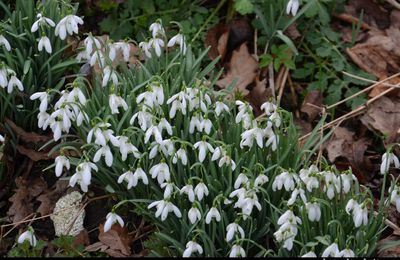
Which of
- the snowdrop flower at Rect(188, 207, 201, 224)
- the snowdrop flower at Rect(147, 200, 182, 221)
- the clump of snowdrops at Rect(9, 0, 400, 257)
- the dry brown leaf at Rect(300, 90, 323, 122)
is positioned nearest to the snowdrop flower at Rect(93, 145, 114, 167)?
the clump of snowdrops at Rect(9, 0, 400, 257)

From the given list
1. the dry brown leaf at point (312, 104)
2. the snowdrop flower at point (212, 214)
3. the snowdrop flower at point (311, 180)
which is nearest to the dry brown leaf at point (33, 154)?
the snowdrop flower at point (212, 214)

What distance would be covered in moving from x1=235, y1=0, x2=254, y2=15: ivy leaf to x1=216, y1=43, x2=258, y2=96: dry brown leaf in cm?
29

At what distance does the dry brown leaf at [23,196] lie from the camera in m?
3.41

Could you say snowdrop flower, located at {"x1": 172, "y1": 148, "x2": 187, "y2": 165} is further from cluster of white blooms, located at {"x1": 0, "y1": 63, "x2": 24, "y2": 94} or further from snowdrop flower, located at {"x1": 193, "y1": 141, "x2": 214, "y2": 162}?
cluster of white blooms, located at {"x1": 0, "y1": 63, "x2": 24, "y2": 94}

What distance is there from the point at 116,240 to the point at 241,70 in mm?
1418

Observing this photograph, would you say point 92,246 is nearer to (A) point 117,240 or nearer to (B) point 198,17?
(A) point 117,240

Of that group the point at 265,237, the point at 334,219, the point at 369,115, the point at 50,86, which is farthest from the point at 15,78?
the point at 369,115

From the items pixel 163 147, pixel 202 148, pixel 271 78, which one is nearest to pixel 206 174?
pixel 202 148

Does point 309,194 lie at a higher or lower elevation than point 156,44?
lower

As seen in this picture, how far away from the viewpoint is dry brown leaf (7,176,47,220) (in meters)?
3.41

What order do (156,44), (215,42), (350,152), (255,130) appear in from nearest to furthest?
1. (255,130)
2. (156,44)
3. (350,152)
4. (215,42)

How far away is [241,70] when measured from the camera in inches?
166

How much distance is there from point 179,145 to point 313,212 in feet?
2.33

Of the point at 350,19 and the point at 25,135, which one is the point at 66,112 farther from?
the point at 350,19
